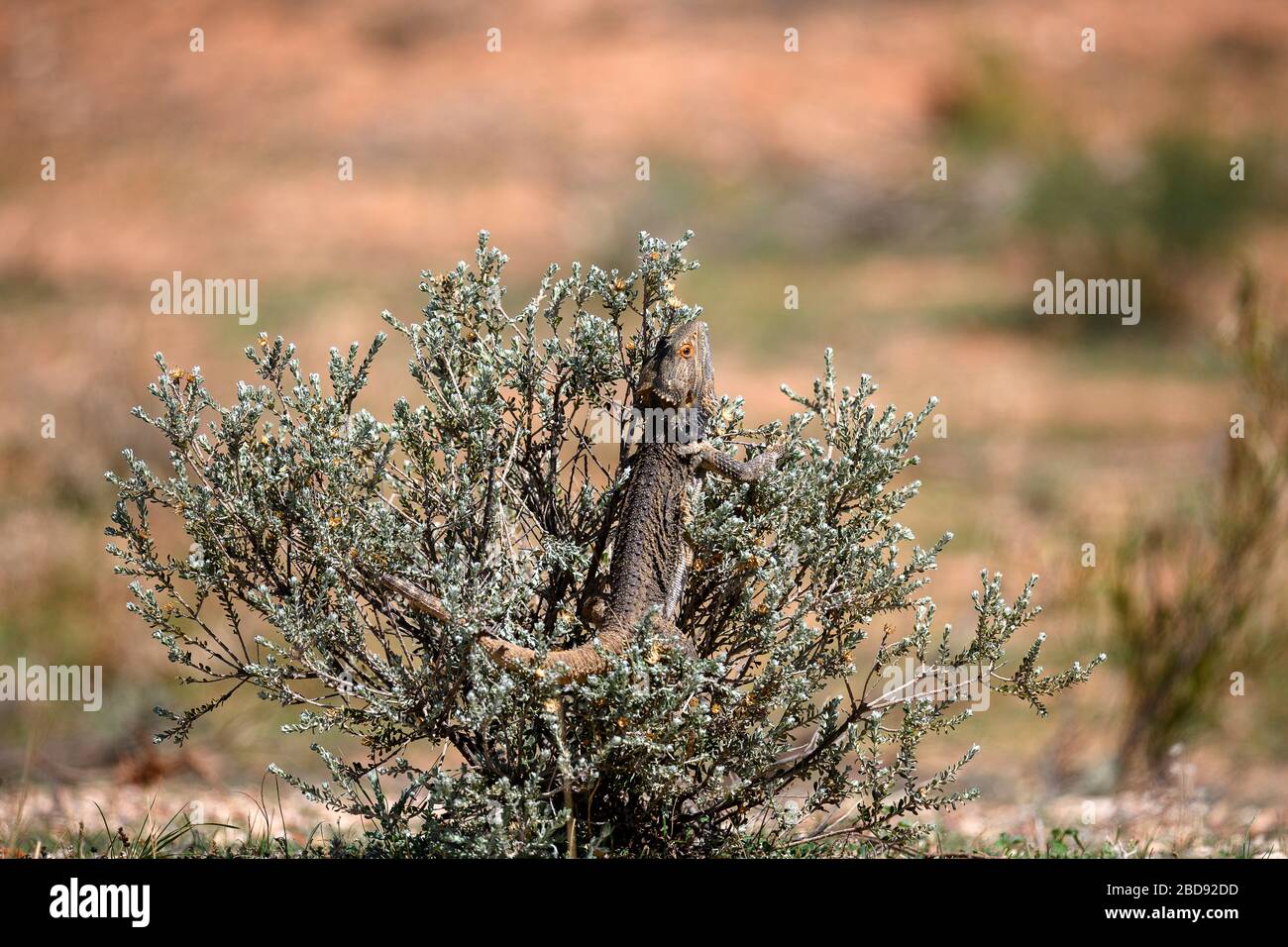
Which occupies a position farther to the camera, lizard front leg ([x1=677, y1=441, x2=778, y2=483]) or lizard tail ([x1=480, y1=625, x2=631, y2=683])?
lizard front leg ([x1=677, y1=441, x2=778, y2=483])

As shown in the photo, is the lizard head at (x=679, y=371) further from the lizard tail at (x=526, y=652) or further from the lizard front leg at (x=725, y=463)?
the lizard tail at (x=526, y=652)

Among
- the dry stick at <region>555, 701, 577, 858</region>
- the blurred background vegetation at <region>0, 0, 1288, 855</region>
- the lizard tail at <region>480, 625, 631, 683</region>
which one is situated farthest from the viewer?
the blurred background vegetation at <region>0, 0, 1288, 855</region>

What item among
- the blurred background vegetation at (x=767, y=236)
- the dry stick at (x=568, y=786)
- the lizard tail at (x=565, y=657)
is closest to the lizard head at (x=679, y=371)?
the lizard tail at (x=565, y=657)

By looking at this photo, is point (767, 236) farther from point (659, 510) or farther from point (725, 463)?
point (659, 510)

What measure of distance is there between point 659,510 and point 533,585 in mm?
441

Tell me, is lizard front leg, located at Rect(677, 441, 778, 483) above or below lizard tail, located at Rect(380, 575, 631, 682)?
above

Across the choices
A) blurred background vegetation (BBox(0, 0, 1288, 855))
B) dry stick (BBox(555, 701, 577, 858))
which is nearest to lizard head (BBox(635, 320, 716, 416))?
dry stick (BBox(555, 701, 577, 858))

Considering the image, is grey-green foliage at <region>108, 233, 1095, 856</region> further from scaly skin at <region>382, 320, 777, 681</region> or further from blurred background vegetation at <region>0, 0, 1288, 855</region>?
blurred background vegetation at <region>0, 0, 1288, 855</region>

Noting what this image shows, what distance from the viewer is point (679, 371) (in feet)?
13.0

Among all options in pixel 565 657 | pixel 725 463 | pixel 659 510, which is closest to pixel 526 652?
pixel 565 657

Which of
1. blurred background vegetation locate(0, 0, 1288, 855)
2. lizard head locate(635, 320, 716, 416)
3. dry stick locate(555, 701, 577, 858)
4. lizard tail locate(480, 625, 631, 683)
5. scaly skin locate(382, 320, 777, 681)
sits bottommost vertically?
dry stick locate(555, 701, 577, 858)

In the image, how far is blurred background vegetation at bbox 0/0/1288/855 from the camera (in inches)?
337

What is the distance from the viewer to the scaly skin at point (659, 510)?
3660mm

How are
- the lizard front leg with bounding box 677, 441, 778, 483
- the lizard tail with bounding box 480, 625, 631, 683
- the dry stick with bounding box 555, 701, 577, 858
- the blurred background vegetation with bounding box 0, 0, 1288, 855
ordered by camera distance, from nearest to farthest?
1. the dry stick with bounding box 555, 701, 577, 858
2. the lizard tail with bounding box 480, 625, 631, 683
3. the lizard front leg with bounding box 677, 441, 778, 483
4. the blurred background vegetation with bounding box 0, 0, 1288, 855
